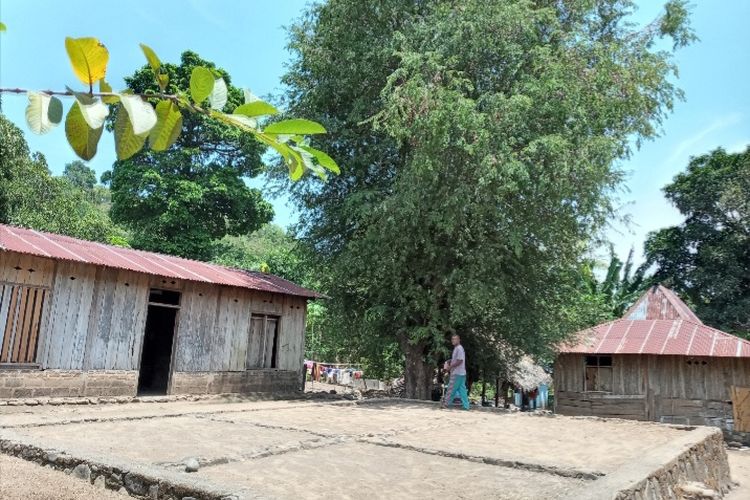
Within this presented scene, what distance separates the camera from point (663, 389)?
1834 centimetres

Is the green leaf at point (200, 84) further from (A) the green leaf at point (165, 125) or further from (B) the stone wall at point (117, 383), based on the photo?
(B) the stone wall at point (117, 383)

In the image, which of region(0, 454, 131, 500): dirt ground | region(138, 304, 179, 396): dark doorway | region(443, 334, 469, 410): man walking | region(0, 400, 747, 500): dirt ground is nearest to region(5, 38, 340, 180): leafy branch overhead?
region(0, 400, 747, 500): dirt ground

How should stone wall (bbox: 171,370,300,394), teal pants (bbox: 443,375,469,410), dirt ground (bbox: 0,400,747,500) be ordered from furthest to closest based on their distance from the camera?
teal pants (bbox: 443,375,469,410) < stone wall (bbox: 171,370,300,394) < dirt ground (bbox: 0,400,747,500)

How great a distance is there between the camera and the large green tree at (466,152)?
1262cm

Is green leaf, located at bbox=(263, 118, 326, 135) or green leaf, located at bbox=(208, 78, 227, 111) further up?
green leaf, located at bbox=(208, 78, 227, 111)

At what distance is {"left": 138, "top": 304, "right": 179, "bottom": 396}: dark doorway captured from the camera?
15.2 m

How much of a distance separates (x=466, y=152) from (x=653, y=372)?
1114 centimetres

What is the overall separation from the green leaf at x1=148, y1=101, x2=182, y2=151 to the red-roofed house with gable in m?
18.1

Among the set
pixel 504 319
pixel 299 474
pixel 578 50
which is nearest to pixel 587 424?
pixel 504 319

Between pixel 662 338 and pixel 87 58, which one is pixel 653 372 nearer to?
pixel 662 338

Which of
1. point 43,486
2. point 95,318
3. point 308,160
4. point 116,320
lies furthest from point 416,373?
point 308,160

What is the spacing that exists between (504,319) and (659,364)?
711 centimetres

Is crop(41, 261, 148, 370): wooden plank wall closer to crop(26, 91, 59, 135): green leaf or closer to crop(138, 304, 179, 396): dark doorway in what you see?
crop(138, 304, 179, 396): dark doorway

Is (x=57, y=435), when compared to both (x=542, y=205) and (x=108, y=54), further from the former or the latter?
(x=542, y=205)
